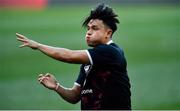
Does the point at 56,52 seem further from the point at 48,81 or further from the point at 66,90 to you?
the point at 66,90

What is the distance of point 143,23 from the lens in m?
21.6

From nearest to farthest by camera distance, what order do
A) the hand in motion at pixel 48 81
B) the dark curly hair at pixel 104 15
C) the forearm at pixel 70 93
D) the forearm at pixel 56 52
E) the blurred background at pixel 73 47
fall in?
1. the forearm at pixel 56 52
2. the dark curly hair at pixel 104 15
3. the hand in motion at pixel 48 81
4. the forearm at pixel 70 93
5. the blurred background at pixel 73 47

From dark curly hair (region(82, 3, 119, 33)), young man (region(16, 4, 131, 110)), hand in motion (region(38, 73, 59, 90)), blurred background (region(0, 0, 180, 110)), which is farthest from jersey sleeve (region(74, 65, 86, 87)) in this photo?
blurred background (region(0, 0, 180, 110))

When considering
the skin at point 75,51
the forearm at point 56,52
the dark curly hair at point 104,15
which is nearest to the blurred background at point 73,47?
the skin at point 75,51

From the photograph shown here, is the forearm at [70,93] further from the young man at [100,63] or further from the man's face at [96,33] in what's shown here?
the man's face at [96,33]

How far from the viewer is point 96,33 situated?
15.7 feet

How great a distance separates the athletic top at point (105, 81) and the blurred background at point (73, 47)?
525 centimetres

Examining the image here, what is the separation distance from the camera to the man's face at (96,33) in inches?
188

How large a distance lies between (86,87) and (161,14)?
743 inches

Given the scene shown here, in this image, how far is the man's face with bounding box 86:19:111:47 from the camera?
4773mm

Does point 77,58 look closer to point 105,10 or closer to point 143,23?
point 105,10

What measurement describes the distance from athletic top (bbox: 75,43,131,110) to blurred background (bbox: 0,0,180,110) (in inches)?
207

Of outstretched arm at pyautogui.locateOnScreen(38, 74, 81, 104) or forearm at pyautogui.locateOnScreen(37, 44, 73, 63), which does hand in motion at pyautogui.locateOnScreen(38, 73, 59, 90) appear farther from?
forearm at pyautogui.locateOnScreen(37, 44, 73, 63)

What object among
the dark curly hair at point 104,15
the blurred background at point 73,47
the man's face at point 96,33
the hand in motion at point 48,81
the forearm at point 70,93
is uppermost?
the dark curly hair at point 104,15
